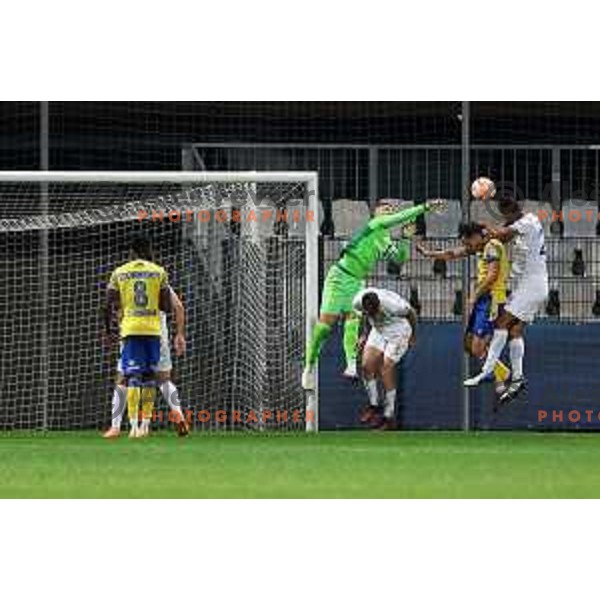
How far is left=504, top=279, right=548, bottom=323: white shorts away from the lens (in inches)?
785

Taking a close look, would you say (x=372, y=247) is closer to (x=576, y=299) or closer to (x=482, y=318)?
(x=482, y=318)

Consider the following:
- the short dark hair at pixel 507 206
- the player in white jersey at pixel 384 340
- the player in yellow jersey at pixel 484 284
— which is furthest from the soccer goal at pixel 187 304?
the short dark hair at pixel 507 206

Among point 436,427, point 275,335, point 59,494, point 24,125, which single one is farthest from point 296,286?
point 59,494

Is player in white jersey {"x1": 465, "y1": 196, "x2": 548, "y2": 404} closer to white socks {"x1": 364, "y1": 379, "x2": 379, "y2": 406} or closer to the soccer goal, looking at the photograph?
white socks {"x1": 364, "y1": 379, "x2": 379, "y2": 406}

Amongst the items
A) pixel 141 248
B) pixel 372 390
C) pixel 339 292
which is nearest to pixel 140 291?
pixel 141 248

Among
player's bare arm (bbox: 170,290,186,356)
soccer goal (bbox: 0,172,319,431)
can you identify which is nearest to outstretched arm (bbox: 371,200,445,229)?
soccer goal (bbox: 0,172,319,431)

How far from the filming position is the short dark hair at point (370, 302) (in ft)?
64.5

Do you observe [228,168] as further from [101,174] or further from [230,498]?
[230,498]

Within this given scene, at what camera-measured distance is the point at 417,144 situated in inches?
837

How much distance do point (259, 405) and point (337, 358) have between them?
0.79 m

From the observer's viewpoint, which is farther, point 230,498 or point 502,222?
point 502,222

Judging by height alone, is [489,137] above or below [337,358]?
above

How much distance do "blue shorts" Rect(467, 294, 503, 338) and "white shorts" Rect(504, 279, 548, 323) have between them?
119 millimetres

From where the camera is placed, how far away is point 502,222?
20.3 meters
